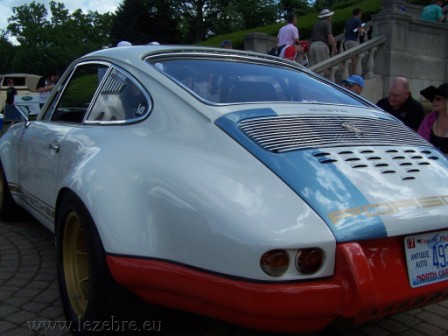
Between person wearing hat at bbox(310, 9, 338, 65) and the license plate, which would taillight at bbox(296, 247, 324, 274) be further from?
person wearing hat at bbox(310, 9, 338, 65)

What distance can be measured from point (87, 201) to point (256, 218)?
96 centimetres

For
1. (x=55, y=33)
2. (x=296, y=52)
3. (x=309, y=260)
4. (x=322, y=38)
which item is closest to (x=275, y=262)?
(x=309, y=260)

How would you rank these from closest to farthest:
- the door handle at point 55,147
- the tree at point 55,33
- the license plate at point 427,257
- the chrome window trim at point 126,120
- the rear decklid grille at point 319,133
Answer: the license plate at point 427,257 < the rear decklid grille at point 319,133 < the chrome window trim at point 126,120 < the door handle at point 55,147 < the tree at point 55,33

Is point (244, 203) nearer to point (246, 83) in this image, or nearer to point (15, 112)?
point (246, 83)

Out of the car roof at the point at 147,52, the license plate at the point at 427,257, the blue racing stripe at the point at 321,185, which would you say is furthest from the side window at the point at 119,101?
→ the license plate at the point at 427,257

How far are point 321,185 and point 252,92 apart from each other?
978 mm

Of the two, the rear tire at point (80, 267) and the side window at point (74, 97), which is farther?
the side window at point (74, 97)

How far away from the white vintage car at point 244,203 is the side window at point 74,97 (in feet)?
1.27

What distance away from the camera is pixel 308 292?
193 centimetres

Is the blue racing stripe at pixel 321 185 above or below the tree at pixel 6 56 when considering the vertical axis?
above

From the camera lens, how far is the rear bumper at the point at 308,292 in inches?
76.2

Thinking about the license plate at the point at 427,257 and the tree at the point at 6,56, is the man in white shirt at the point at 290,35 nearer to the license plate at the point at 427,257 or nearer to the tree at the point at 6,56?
the license plate at the point at 427,257

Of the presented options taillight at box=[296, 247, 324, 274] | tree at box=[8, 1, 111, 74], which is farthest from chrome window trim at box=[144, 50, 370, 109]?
tree at box=[8, 1, 111, 74]

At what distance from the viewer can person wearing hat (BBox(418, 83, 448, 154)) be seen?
460 cm
